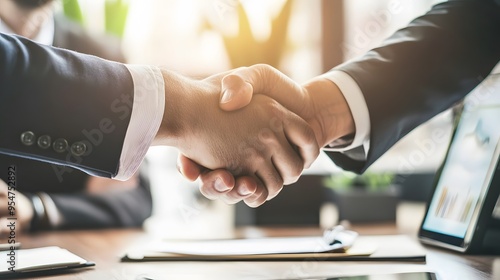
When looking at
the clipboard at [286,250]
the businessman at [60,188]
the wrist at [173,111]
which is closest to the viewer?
the clipboard at [286,250]

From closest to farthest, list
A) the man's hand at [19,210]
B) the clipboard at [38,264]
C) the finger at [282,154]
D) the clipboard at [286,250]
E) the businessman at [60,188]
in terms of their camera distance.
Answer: the clipboard at [38,264]
the clipboard at [286,250]
the finger at [282,154]
the man's hand at [19,210]
the businessman at [60,188]

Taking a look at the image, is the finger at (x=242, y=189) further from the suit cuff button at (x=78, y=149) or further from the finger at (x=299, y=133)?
the suit cuff button at (x=78, y=149)

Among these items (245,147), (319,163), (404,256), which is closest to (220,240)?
(245,147)

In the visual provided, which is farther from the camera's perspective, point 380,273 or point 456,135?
point 456,135

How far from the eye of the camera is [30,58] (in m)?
0.69

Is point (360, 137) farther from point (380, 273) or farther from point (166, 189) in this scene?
point (166, 189)

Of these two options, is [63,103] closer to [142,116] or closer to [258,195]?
[142,116]

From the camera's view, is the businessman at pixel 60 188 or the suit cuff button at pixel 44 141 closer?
the suit cuff button at pixel 44 141

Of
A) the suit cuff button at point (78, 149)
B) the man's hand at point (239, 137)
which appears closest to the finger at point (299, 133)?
the man's hand at point (239, 137)

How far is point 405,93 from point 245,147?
1.13ft

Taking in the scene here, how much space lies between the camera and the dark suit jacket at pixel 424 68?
1036 millimetres

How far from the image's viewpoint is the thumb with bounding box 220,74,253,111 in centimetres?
92

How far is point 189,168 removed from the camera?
99cm

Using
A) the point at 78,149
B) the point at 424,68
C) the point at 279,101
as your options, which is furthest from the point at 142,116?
the point at 424,68
